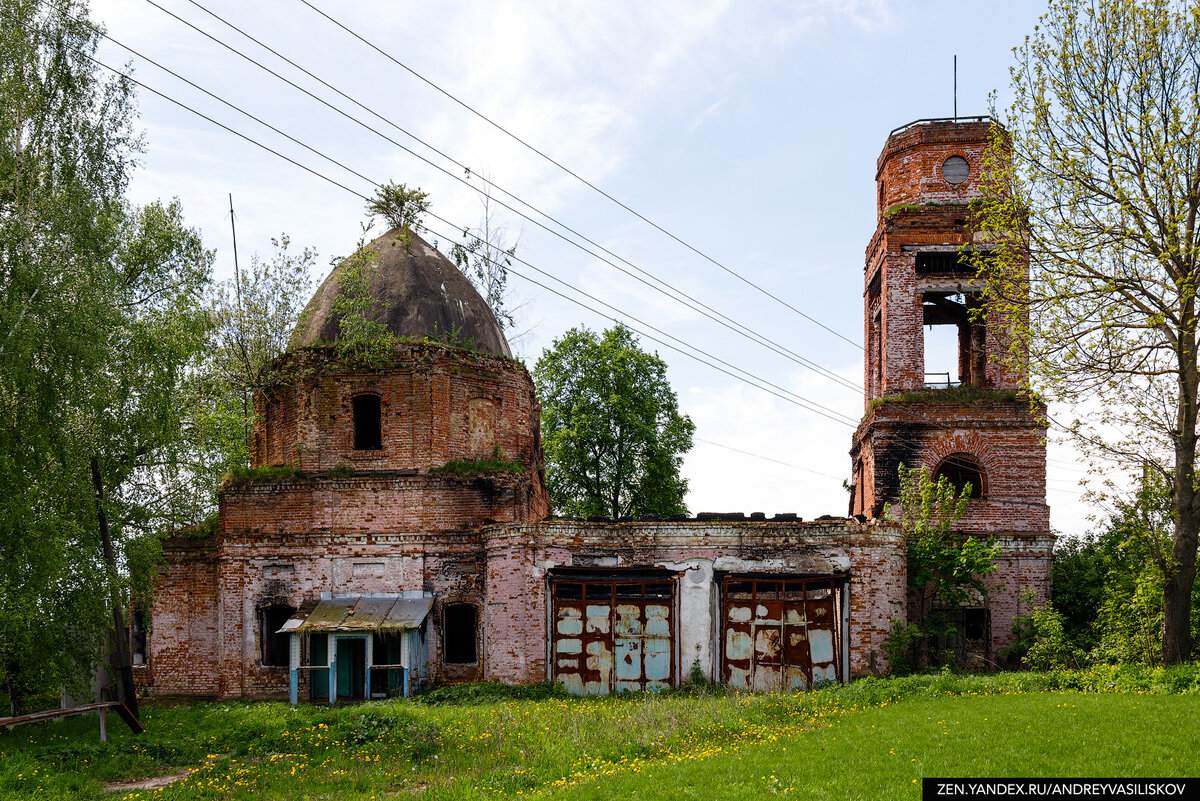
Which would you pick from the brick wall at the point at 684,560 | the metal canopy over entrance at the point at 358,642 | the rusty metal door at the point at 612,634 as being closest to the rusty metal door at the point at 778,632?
the brick wall at the point at 684,560

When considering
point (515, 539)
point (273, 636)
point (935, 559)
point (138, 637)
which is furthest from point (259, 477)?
point (935, 559)

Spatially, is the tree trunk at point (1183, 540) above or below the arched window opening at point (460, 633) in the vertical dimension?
above

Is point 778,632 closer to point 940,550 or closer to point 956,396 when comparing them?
point 940,550

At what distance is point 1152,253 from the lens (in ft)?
57.7

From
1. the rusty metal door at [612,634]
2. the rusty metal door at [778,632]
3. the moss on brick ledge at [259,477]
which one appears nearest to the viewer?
the rusty metal door at [778,632]

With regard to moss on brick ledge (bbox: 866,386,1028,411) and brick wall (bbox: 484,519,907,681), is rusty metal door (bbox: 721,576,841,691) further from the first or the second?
moss on brick ledge (bbox: 866,386,1028,411)

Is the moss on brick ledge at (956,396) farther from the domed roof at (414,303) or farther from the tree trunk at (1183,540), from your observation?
the domed roof at (414,303)

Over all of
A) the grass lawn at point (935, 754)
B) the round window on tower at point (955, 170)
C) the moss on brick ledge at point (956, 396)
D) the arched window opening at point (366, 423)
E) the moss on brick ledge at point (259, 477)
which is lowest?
the grass lawn at point (935, 754)

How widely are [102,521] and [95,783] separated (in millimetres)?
5615

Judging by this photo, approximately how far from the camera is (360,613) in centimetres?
2133

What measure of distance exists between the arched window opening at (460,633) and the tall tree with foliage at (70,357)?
6765 mm

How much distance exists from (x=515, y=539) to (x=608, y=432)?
14503 millimetres

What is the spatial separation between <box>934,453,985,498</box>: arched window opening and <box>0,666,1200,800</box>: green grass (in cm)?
700

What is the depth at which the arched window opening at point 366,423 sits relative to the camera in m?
23.9
